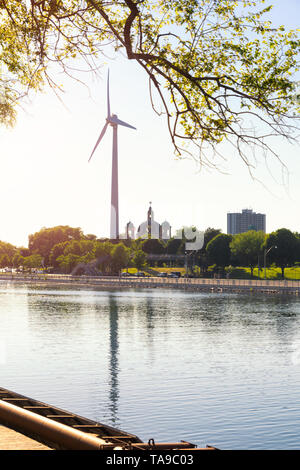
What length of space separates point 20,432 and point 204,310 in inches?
3144

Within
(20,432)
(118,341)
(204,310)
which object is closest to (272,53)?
(20,432)

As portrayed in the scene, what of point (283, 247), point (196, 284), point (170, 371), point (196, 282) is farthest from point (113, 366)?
point (283, 247)

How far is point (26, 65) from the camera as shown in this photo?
20.2 meters

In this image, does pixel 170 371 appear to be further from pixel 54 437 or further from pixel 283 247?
pixel 283 247

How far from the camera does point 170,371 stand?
42.8 m

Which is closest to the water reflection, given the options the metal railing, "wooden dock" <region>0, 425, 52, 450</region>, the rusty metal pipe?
the rusty metal pipe

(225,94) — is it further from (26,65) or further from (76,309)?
(76,309)

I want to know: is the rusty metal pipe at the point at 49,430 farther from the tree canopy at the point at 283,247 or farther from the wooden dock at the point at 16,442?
the tree canopy at the point at 283,247

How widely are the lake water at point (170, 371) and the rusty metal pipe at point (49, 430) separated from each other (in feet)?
43.7

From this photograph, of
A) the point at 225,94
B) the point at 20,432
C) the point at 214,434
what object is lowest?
the point at 214,434

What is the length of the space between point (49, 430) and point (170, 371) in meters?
30.1

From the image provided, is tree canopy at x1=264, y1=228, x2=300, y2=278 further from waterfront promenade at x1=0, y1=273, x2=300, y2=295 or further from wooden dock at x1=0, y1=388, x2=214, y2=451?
wooden dock at x1=0, y1=388, x2=214, y2=451

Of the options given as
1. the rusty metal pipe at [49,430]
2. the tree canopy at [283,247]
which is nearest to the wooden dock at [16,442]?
the rusty metal pipe at [49,430]
